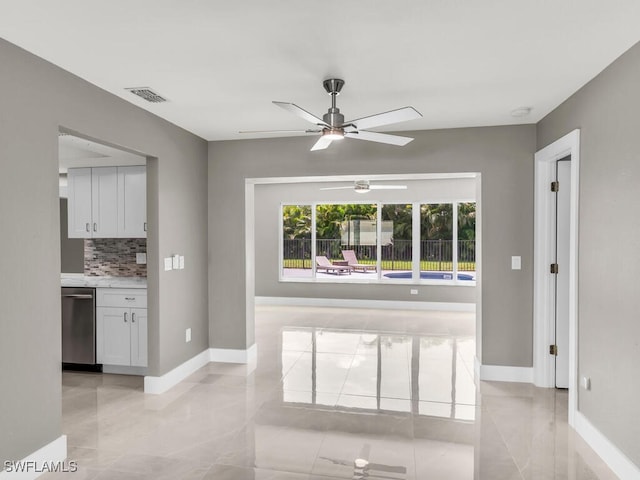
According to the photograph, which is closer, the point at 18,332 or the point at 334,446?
the point at 18,332

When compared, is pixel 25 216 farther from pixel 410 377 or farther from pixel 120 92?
pixel 410 377

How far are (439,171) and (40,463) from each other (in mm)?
4174

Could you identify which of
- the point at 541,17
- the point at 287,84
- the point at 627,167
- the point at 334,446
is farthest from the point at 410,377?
the point at 541,17

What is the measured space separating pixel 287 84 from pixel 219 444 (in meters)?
2.71

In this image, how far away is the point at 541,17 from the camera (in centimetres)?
217

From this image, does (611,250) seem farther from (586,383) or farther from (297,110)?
(297,110)

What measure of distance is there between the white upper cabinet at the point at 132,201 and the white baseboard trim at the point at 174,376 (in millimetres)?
1505

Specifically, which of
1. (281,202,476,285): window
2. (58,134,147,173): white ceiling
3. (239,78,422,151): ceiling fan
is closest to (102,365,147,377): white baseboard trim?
(58,134,147,173): white ceiling

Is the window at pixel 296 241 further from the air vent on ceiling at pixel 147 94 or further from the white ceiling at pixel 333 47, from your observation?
the air vent on ceiling at pixel 147 94

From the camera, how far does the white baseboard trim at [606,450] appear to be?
2.50m

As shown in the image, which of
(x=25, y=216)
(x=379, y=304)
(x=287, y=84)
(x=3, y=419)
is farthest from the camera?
(x=379, y=304)

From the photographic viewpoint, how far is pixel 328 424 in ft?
10.8

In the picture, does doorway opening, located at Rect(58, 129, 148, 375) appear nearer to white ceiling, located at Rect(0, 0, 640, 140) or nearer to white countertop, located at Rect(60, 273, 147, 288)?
white countertop, located at Rect(60, 273, 147, 288)

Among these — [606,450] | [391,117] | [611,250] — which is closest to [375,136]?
[391,117]
